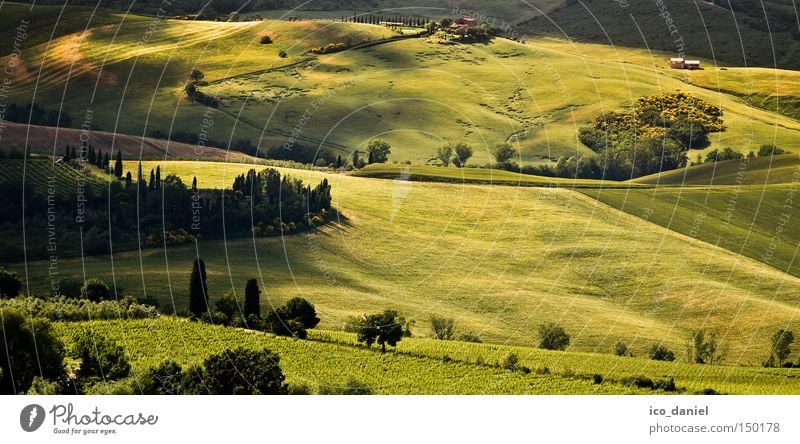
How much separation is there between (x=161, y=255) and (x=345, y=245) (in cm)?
1538

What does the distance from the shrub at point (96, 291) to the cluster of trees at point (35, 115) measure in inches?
2452

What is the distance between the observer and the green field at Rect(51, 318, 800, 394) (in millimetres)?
62344

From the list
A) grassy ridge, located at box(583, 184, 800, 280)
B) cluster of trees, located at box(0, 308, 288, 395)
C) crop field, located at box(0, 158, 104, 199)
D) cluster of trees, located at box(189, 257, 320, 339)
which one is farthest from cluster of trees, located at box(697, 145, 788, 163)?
cluster of trees, located at box(0, 308, 288, 395)

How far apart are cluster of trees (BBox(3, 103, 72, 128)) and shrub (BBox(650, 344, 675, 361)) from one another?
7487cm

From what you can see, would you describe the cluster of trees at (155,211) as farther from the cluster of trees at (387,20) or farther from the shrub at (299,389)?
the cluster of trees at (387,20)

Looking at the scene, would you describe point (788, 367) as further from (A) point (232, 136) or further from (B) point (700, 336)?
(A) point (232, 136)

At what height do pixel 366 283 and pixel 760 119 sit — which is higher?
pixel 760 119

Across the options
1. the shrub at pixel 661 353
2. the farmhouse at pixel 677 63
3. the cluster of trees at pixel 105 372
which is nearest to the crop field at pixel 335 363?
the cluster of trees at pixel 105 372

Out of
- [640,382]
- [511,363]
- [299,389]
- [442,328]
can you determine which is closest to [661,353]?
[442,328]

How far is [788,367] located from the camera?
7975cm

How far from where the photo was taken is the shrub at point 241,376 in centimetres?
5566

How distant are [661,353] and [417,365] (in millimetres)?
23705
